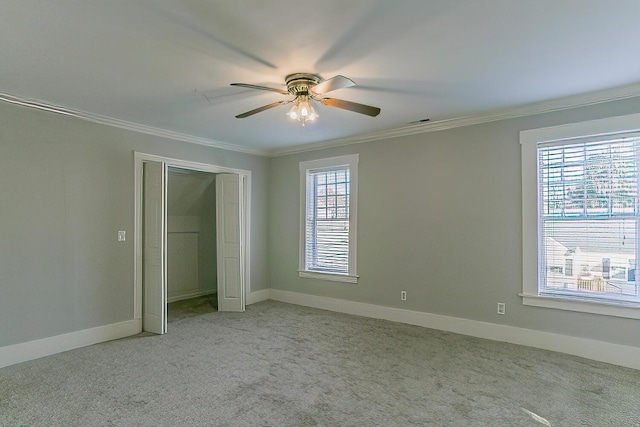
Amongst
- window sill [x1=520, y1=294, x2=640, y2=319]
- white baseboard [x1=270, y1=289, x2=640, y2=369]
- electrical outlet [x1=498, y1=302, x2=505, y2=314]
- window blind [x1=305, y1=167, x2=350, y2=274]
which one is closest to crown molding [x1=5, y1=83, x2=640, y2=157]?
window blind [x1=305, y1=167, x2=350, y2=274]

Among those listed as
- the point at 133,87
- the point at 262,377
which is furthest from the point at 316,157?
the point at 262,377

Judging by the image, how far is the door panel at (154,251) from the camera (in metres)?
4.32

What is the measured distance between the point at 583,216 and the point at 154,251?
15.7ft

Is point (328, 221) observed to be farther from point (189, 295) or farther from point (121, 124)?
point (121, 124)

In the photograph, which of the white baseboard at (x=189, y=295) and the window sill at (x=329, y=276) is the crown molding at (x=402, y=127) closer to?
the window sill at (x=329, y=276)

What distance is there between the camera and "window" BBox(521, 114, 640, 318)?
10.9ft

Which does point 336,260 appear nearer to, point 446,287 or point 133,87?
point 446,287

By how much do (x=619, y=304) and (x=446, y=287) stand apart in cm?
163

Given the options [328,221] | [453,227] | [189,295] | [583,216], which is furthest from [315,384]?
[189,295]

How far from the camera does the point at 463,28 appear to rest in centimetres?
224

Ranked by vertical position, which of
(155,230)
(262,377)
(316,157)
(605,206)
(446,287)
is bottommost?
(262,377)

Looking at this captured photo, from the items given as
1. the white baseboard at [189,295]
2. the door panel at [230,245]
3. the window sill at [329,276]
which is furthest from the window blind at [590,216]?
the white baseboard at [189,295]

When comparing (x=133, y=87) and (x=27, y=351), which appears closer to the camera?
(x=133, y=87)

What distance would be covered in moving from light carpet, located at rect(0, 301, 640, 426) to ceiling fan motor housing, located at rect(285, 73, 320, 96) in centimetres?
247
